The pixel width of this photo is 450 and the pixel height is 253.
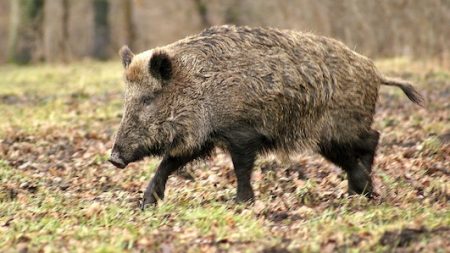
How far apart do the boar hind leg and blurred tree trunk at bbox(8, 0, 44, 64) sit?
21995mm

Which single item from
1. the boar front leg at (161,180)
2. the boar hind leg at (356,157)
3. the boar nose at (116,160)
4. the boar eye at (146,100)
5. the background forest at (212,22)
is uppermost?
the boar eye at (146,100)

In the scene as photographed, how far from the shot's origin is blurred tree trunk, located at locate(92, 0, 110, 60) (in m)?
29.8

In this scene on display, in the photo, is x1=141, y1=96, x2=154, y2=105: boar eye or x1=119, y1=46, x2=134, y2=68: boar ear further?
x1=119, y1=46, x2=134, y2=68: boar ear

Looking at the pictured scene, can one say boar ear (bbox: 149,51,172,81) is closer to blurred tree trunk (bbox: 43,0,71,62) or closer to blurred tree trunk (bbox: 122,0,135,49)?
blurred tree trunk (bbox: 43,0,71,62)

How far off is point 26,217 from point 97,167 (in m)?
2.80

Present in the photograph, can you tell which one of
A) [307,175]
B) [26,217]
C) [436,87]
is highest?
[26,217]

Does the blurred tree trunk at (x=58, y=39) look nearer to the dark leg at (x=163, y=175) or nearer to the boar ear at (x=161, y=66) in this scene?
the dark leg at (x=163, y=175)

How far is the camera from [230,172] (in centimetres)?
920

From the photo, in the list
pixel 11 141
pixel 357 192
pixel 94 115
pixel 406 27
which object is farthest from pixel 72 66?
pixel 357 192

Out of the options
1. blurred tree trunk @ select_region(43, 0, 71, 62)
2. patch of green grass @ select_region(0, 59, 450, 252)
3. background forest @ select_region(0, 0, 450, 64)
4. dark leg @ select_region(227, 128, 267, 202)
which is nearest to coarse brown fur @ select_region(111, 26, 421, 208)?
dark leg @ select_region(227, 128, 267, 202)

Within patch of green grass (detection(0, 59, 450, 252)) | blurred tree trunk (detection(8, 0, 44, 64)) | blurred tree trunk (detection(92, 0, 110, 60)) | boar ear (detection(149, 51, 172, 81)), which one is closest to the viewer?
patch of green grass (detection(0, 59, 450, 252))

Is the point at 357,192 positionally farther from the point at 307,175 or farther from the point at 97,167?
the point at 97,167

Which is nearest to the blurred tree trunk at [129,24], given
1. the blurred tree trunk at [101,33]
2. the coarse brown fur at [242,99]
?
the blurred tree trunk at [101,33]

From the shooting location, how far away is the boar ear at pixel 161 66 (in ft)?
23.9
